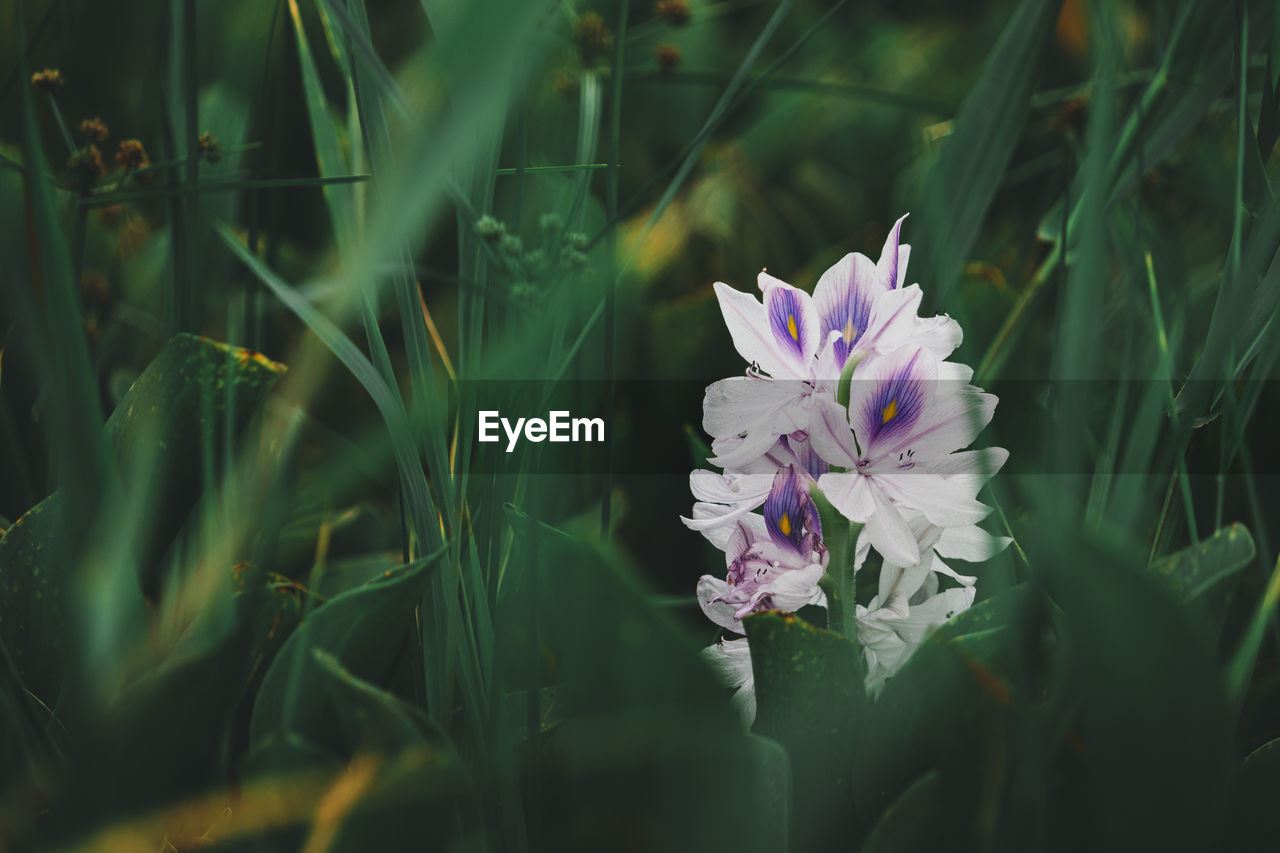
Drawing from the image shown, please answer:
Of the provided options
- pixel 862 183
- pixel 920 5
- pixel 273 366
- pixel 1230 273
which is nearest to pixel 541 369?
pixel 273 366

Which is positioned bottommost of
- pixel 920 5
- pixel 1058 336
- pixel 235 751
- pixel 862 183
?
pixel 235 751

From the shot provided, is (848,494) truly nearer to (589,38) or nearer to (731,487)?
(731,487)

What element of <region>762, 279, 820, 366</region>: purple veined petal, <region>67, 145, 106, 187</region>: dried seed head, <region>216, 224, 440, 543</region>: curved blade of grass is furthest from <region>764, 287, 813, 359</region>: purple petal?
<region>67, 145, 106, 187</region>: dried seed head

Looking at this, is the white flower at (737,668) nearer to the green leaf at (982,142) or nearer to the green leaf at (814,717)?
the green leaf at (814,717)

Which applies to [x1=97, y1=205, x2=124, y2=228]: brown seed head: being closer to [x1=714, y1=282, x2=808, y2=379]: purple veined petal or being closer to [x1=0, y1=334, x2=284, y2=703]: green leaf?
[x1=0, y1=334, x2=284, y2=703]: green leaf

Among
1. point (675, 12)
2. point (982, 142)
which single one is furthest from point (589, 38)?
point (982, 142)

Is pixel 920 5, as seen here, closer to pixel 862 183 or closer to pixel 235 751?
pixel 862 183

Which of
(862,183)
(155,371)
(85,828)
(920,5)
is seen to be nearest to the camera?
(85,828)
